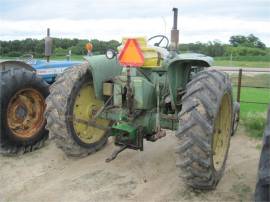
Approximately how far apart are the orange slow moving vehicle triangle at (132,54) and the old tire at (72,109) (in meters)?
0.89

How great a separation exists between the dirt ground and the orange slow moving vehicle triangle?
4.49ft

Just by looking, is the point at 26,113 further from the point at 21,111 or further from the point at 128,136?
the point at 128,136

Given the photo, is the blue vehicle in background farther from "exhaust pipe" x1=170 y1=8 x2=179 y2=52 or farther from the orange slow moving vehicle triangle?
"exhaust pipe" x1=170 y1=8 x2=179 y2=52

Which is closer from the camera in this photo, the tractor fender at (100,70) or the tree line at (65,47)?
the tractor fender at (100,70)

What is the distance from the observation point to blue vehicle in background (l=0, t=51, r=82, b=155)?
534 cm

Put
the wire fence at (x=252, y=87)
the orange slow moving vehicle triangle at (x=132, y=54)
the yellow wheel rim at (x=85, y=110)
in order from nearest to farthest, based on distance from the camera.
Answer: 1. the orange slow moving vehicle triangle at (x=132, y=54)
2. the yellow wheel rim at (x=85, y=110)
3. the wire fence at (x=252, y=87)

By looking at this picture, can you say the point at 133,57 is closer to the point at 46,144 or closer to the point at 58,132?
the point at 58,132

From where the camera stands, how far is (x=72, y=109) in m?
4.97

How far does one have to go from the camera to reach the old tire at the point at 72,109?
4.91 meters

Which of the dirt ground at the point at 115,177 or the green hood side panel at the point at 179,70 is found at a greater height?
the green hood side panel at the point at 179,70

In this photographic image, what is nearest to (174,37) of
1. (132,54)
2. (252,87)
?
(132,54)

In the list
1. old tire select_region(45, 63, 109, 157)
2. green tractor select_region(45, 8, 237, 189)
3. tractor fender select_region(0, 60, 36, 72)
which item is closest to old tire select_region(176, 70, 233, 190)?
green tractor select_region(45, 8, 237, 189)

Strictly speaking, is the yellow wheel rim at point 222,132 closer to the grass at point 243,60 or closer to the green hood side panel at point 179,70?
the green hood side panel at point 179,70

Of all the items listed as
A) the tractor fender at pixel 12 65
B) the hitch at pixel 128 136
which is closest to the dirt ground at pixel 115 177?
the hitch at pixel 128 136
